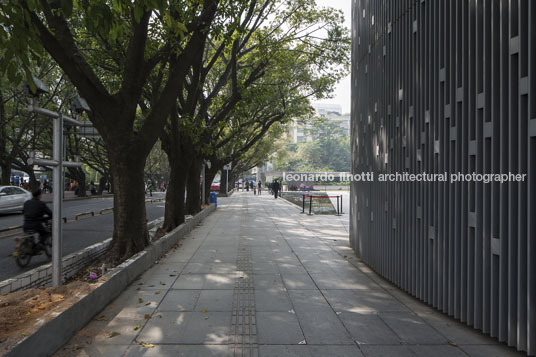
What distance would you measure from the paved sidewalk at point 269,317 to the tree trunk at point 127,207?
2.26 ft

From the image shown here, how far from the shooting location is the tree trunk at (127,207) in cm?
730

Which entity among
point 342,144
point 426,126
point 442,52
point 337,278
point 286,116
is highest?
point 342,144

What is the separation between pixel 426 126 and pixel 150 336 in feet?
14.0

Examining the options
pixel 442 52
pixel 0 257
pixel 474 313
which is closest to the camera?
pixel 474 313

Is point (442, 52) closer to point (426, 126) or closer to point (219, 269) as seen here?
point (426, 126)

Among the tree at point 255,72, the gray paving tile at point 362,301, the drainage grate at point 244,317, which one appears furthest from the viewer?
the tree at point 255,72

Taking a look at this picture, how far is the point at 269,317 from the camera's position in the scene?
452 cm

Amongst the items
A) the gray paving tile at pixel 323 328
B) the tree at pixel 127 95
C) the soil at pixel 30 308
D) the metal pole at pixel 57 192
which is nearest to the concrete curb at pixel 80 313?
the soil at pixel 30 308

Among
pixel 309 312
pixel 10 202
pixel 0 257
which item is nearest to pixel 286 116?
pixel 10 202

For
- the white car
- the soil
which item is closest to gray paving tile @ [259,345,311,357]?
the soil

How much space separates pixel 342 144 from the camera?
90.3 meters

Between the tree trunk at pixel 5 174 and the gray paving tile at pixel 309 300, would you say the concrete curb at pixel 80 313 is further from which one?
the tree trunk at pixel 5 174

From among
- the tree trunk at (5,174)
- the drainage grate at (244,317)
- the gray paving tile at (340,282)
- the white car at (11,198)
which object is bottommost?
the gray paving tile at (340,282)

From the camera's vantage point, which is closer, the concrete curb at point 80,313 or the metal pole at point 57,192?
the concrete curb at point 80,313
